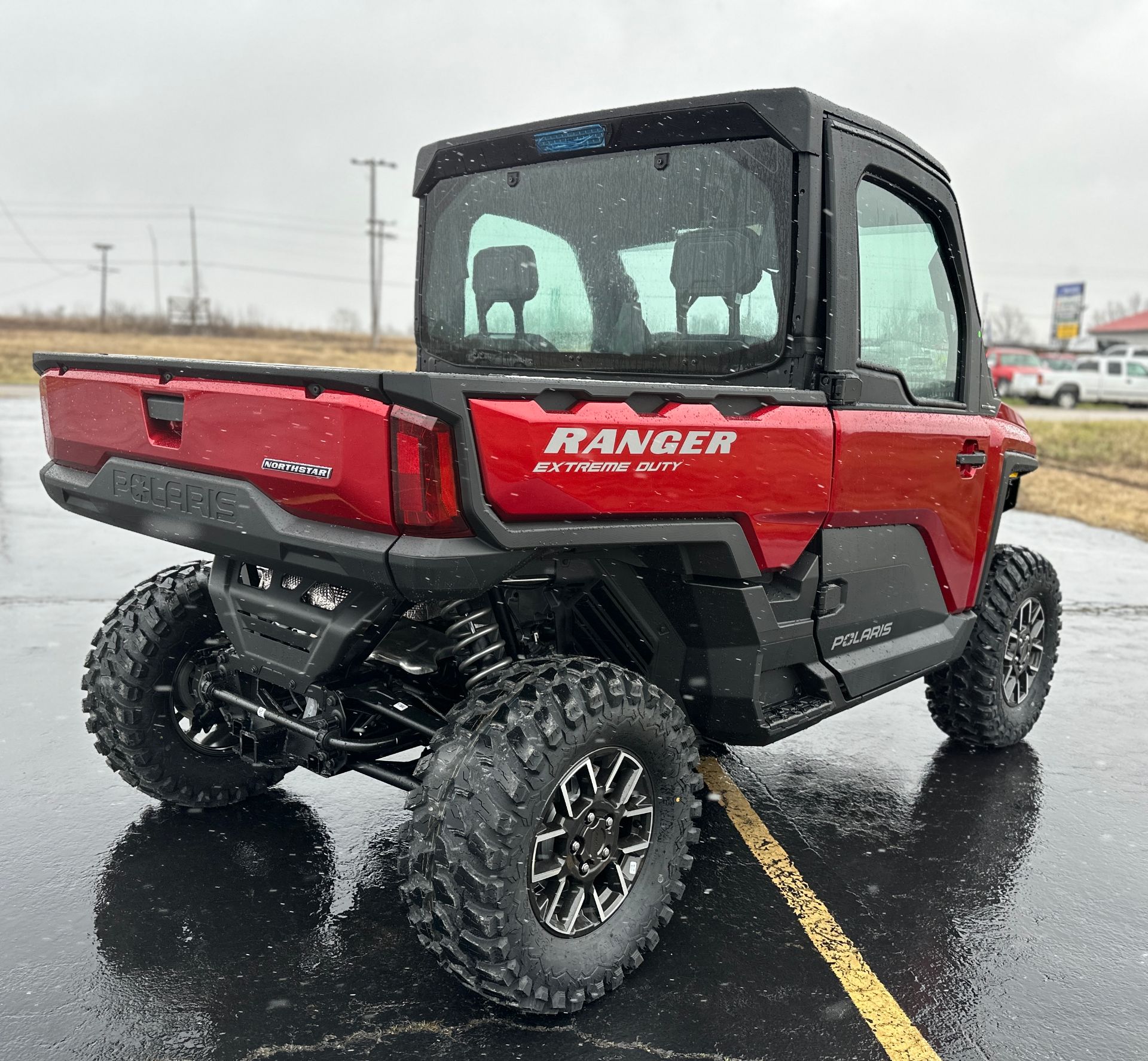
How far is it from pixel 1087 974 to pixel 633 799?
4.65 feet

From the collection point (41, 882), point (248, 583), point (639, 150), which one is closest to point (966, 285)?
point (639, 150)

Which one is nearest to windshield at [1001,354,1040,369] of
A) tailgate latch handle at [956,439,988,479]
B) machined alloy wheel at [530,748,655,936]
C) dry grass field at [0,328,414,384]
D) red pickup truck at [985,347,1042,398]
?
red pickup truck at [985,347,1042,398]

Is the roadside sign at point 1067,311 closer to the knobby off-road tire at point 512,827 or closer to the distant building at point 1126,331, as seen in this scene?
the distant building at point 1126,331

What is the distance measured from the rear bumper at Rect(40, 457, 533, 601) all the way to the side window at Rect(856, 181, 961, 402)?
63.5 inches

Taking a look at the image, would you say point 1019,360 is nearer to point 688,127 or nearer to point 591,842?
point 688,127

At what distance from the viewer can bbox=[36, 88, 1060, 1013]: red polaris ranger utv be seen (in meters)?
2.56

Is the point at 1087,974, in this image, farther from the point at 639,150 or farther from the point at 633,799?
the point at 639,150

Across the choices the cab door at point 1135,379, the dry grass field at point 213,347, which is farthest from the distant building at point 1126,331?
the dry grass field at point 213,347

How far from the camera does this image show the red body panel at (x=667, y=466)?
96.9 inches

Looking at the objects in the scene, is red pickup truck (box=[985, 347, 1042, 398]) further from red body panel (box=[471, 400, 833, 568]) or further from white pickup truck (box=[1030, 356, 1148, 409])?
red body panel (box=[471, 400, 833, 568])

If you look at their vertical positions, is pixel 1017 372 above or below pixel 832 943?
above

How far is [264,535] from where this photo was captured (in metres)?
2.67

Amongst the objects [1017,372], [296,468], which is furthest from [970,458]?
[1017,372]

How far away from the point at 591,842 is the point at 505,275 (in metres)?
2.02
